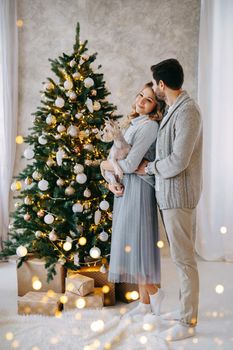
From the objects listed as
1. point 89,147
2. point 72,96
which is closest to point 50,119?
point 72,96

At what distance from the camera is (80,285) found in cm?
274

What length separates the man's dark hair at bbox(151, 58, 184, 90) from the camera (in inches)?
90.7

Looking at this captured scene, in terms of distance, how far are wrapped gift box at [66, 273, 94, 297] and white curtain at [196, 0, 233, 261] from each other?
1.74m

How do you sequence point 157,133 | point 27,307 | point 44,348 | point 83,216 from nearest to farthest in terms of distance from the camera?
point 44,348 < point 157,133 < point 27,307 < point 83,216

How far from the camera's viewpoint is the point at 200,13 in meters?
4.12

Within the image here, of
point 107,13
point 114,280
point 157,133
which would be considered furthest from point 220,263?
point 107,13

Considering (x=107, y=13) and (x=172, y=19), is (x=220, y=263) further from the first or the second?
(x=107, y=13)

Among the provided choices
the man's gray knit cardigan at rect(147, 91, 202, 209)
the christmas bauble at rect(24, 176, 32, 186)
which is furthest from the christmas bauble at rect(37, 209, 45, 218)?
the man's gray knit cardigan at rect(147, 91, 202, 209)

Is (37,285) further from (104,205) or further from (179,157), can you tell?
(179,157)

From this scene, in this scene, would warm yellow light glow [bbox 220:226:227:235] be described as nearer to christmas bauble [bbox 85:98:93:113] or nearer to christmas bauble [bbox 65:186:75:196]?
christmas bauble [bbox 65:186:75:196]

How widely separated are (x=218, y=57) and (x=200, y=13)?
523 millimetres

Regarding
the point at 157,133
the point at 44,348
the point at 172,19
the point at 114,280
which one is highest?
the point at 172,19

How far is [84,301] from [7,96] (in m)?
2.30

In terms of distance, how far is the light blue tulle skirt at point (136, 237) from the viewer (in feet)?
8.25
